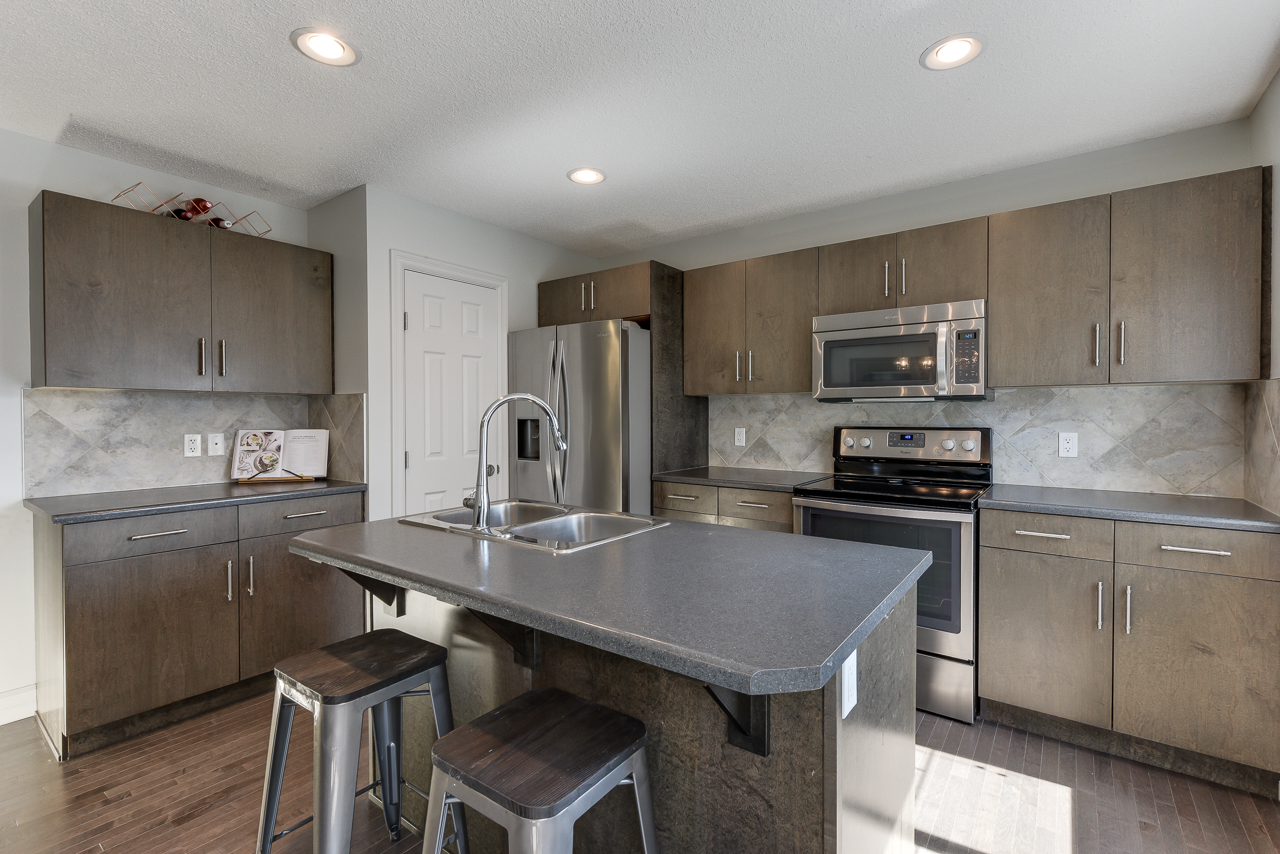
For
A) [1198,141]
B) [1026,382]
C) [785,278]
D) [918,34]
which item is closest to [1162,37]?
[918,34]

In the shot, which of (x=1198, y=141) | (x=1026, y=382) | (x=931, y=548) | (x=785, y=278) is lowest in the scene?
(x=931, y=548)

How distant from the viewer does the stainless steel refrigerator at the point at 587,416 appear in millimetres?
3244

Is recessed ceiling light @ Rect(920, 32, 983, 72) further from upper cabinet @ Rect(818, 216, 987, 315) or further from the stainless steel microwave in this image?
the stainless steel microwave

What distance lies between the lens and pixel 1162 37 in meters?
1.82

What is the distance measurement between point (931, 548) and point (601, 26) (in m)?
2.28

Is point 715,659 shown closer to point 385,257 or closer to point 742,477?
point 742,477

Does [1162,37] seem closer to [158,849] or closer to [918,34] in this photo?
[918,34]

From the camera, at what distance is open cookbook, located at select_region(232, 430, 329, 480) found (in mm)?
3051

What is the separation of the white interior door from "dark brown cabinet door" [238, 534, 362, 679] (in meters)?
0.55

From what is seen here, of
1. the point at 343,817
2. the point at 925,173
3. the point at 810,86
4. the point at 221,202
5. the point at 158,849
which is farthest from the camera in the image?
the point at 221,202

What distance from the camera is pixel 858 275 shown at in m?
2.95

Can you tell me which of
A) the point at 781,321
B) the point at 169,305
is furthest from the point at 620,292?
the point at 169,305

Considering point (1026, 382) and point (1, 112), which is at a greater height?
point (1, 112)

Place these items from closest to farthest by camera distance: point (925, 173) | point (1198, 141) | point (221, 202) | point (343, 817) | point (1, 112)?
point (343, 817), point (1, 112), point (1198, 141), point (925, 173), point (221, 202)
